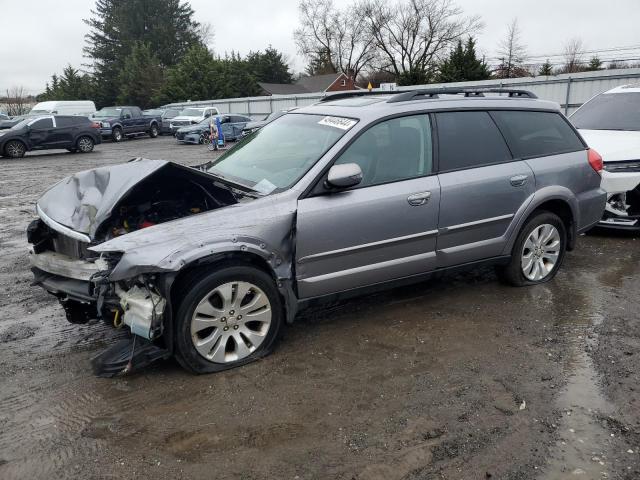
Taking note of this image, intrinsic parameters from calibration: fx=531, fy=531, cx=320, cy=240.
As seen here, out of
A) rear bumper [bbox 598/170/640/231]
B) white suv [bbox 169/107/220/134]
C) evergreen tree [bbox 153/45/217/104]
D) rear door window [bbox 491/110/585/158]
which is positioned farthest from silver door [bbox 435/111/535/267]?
evergreen tree [bbox 153/45/217/104]

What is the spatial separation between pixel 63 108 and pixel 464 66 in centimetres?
2422

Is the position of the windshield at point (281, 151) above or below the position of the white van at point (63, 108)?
below

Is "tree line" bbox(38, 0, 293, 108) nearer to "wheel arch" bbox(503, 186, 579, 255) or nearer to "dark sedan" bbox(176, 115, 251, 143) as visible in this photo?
"dark sedan" bbox(176, 115, 251, 143)

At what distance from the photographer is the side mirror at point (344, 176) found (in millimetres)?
3768

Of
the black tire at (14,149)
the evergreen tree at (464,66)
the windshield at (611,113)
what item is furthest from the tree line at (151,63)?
the windshield at (611,113)

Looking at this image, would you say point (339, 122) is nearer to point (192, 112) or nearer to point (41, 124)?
point (41, 124)

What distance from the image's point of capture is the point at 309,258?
380cm

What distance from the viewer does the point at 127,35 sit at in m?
58.8

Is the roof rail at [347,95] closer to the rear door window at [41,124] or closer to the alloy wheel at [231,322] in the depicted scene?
the alloy wheel at [231,322]

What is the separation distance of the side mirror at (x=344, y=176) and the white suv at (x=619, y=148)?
4274mm

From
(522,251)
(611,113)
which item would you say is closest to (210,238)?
(522,251)

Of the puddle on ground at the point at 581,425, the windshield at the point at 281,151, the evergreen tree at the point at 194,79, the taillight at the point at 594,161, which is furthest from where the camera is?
the evergreen tree at the point at 194,79

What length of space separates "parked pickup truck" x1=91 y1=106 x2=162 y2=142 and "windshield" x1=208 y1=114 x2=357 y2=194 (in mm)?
27311

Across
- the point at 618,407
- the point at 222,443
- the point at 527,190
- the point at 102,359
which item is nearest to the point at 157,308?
the point at 102,359
